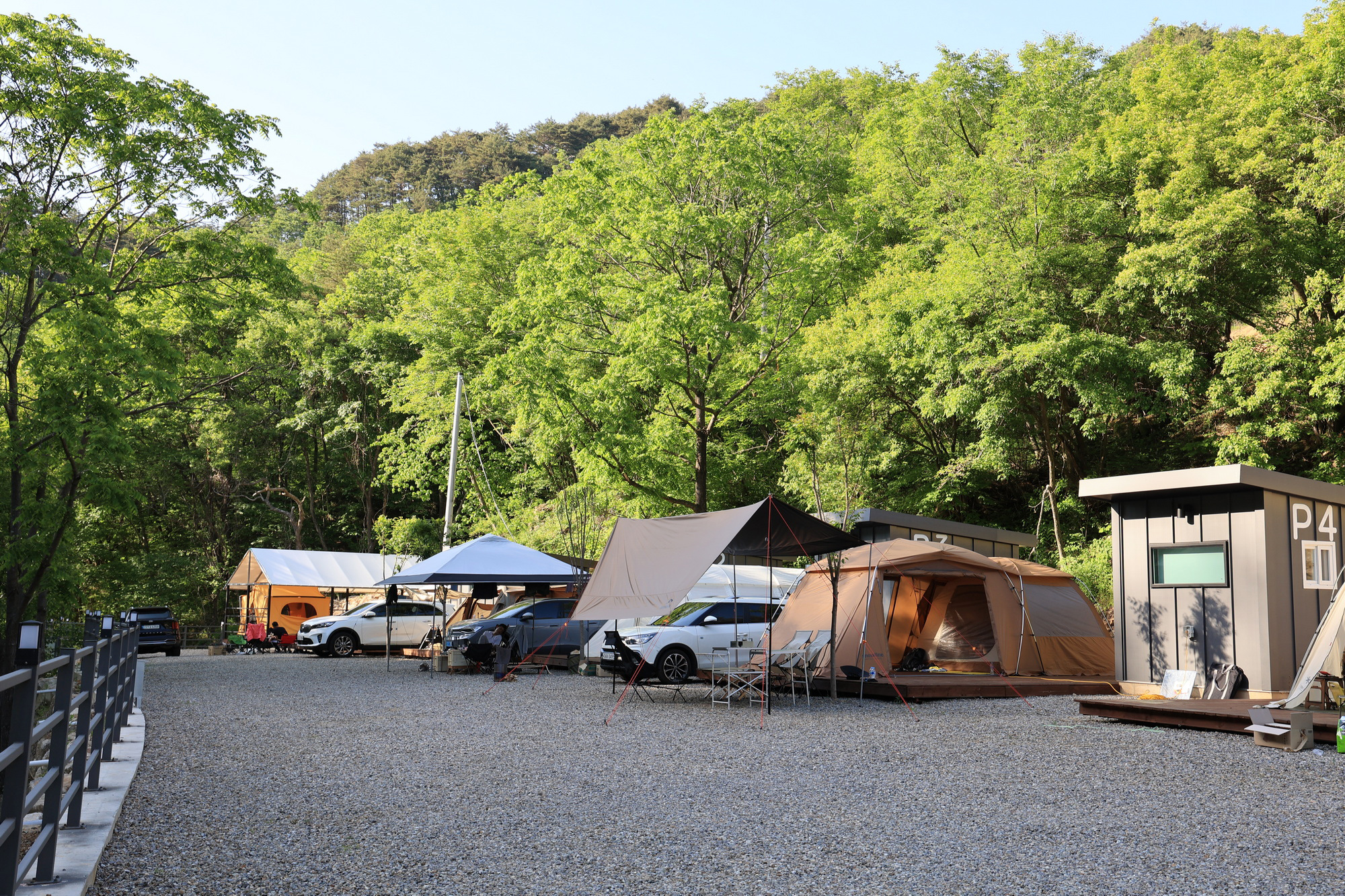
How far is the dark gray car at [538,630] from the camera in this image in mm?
18078

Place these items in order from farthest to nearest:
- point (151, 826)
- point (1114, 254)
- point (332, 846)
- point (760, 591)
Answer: point (1114, 254) < point (760, 591) < point (151, 826) < point (332, 846)

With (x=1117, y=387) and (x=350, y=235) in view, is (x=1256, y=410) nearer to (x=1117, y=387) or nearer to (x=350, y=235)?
(x=1117, y=387)

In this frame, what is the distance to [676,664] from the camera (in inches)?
580

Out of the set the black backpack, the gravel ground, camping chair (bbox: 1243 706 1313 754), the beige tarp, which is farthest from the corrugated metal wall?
the beige tarp

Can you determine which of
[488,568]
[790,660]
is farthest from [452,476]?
[790,660]

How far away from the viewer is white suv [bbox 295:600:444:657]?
2317 cm

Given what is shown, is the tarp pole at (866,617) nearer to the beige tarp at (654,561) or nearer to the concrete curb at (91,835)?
the beige tarp at (654,561)

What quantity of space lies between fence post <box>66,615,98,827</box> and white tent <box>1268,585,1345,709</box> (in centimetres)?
928

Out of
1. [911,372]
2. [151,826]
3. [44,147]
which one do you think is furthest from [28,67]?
[911,372]

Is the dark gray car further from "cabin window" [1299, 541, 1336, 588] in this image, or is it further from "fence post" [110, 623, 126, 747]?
"cabin window" [1299, 541, 1336, 588]

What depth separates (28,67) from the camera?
13602 mm

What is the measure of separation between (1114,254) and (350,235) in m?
34.3

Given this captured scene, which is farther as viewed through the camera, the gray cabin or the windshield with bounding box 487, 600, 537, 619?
the windshield with bounding box 487, 600, 537, 619

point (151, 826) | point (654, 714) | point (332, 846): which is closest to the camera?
point (332, 846)
